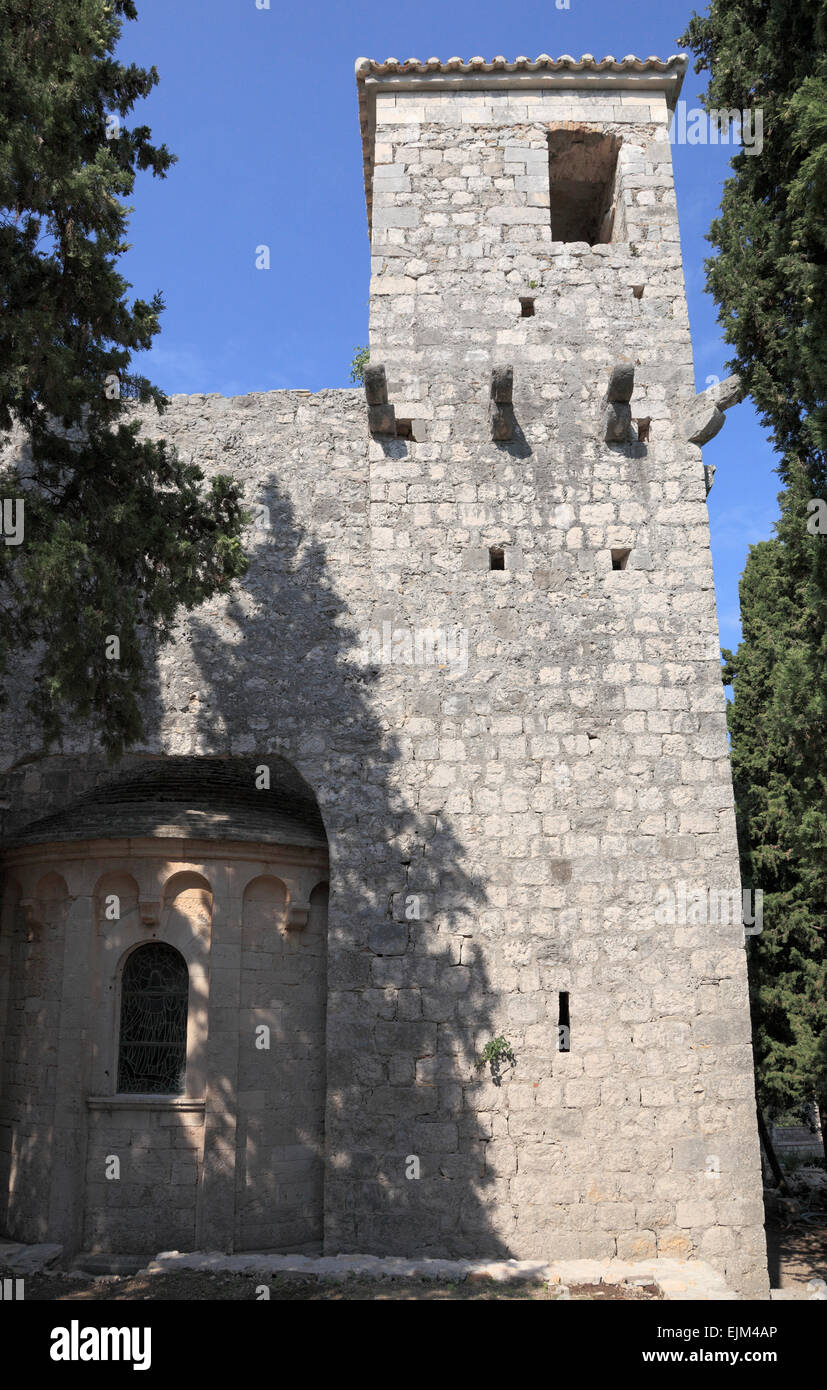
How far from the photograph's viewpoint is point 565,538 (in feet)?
30.2

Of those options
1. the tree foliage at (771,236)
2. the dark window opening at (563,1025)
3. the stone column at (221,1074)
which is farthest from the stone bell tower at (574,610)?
the stone column at (221,1074)

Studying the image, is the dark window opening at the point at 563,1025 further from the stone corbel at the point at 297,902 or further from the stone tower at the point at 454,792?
the stone corbel at the point at 297,902

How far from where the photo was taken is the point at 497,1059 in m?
8.04

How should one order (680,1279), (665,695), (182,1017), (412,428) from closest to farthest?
(680,1279) < (182,1017) < (665,695) < (412,428)

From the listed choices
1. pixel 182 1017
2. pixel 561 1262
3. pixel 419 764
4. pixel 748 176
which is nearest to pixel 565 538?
pixel 419 764

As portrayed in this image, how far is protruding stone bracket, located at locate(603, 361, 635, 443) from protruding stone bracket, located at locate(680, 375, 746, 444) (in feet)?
1.93

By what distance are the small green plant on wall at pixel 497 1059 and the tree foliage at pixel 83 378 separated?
3796 mm

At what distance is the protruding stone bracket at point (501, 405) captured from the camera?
9109mm

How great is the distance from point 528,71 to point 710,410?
4.26m

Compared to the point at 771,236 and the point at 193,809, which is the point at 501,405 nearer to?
the point at 771,236

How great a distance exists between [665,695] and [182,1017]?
5.03 meters

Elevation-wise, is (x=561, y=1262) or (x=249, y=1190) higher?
(x=249, y=1190)

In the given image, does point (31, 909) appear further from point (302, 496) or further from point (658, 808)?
point (658, 808)

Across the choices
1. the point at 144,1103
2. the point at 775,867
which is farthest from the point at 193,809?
the point at 775,867
